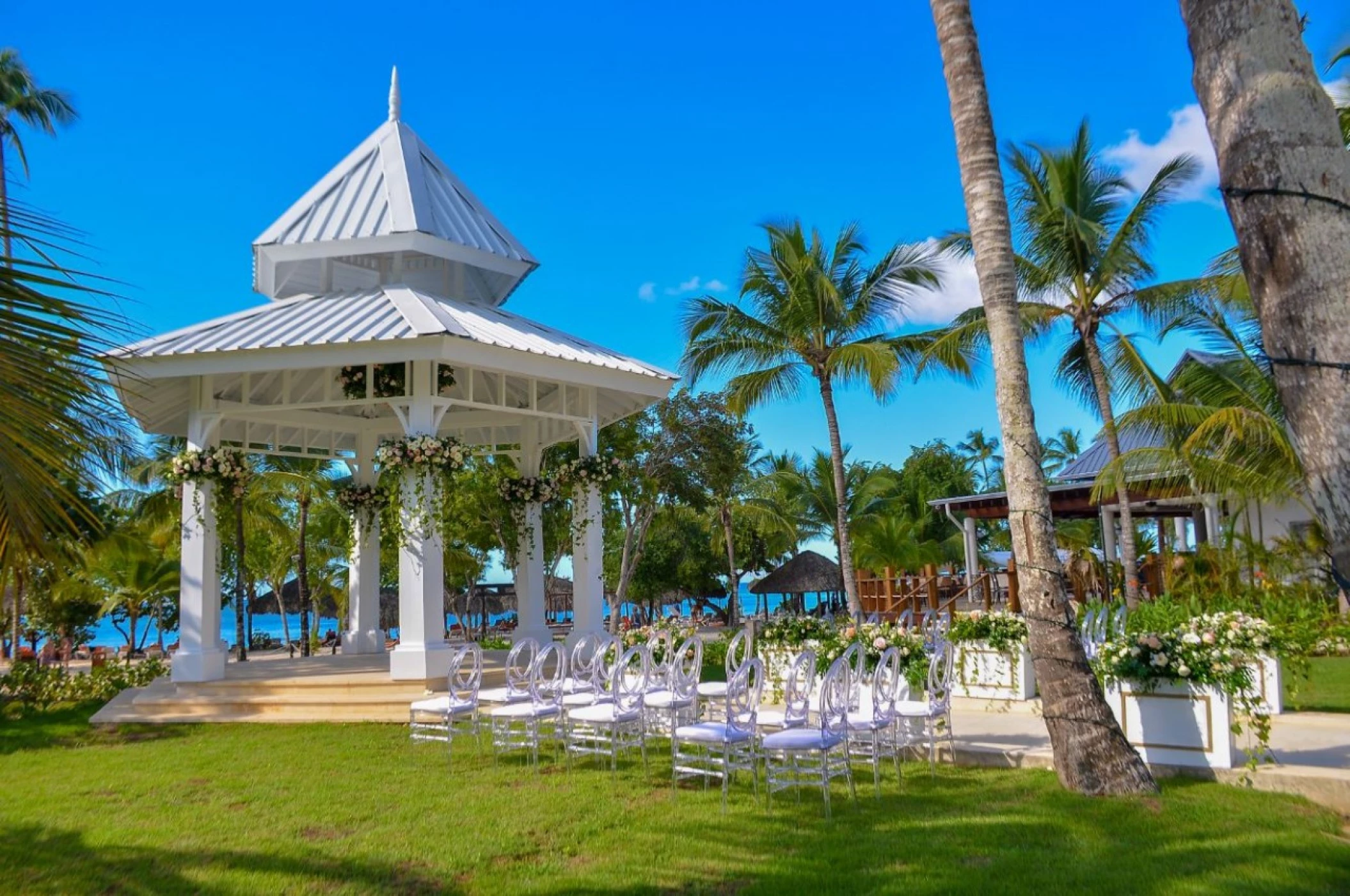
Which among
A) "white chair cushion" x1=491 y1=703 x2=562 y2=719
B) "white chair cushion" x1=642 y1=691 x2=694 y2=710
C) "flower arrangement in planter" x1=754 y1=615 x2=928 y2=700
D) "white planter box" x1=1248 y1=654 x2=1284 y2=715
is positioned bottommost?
"white planter box" x1=1248 y1=654 x2=1284 y2=715

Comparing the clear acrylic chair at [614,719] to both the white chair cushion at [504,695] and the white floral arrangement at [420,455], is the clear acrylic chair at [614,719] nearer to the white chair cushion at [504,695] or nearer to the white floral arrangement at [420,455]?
the white chair cushion at [504,695]

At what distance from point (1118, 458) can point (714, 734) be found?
1150 centimetres

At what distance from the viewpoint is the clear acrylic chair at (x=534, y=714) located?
901 centimetres

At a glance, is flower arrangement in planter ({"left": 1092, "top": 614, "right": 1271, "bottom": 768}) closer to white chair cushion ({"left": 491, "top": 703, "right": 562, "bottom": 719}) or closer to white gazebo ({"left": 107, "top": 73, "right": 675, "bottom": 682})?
white chair cushion ({"left": 491, "top": 703, "right": 562, "bottom": 719})

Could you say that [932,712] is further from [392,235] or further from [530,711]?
[392,235]

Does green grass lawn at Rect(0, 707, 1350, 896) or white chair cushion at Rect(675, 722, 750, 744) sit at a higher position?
white chair cushion at Rect(675, 722, 750, 744)

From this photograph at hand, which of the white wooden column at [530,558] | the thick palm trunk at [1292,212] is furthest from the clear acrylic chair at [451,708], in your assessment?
the thick palm trunk at [1292,212]

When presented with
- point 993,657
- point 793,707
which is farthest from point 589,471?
point 793,707

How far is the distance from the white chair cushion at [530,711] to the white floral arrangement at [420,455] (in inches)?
154

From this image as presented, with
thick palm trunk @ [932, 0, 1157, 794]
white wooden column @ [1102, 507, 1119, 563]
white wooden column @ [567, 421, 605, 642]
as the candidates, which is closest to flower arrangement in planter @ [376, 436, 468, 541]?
white wooden column @ [567, 421, 605, 642]

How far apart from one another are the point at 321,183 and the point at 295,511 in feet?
68.9

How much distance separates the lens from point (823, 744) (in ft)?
23.1

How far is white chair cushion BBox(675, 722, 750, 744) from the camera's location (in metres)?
7.32

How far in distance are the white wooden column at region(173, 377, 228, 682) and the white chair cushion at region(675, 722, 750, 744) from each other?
26.4 feet
